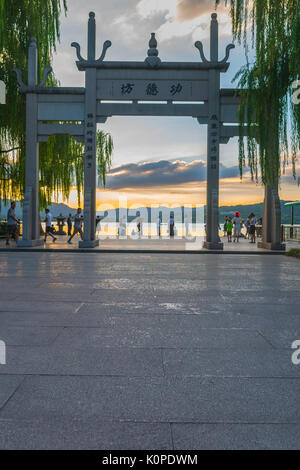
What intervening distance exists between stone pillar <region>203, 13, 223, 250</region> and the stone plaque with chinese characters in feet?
1.09

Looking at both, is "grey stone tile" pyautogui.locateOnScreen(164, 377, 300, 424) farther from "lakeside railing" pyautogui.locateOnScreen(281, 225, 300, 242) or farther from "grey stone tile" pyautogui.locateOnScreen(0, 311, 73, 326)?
"lakeside railing" pyautogui.locateOnScreen(281, 225, 300, 242)

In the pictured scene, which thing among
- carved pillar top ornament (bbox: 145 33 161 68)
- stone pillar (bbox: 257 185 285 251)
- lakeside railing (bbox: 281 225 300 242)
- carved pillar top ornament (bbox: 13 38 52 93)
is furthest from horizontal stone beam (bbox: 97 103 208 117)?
lakeside railing (bbox: 281 225 300 242)

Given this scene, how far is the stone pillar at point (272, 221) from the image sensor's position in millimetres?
15062

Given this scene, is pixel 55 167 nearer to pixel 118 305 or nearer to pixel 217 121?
pixel 217 121

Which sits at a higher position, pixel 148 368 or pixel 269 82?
pixel 269 82

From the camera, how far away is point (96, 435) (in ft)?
7.57

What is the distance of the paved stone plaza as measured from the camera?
2361mm

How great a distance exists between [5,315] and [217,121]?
12088 millimetres

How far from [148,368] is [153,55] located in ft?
47.2

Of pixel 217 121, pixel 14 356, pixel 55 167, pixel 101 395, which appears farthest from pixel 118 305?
pixel 55 167

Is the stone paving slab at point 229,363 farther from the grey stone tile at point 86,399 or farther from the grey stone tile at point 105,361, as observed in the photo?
the grey stone tile at point 86,399

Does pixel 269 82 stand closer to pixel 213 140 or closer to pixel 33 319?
pixel 213 140

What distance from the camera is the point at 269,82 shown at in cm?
1292

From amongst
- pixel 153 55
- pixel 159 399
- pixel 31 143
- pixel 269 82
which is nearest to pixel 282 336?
pixel 159 399
